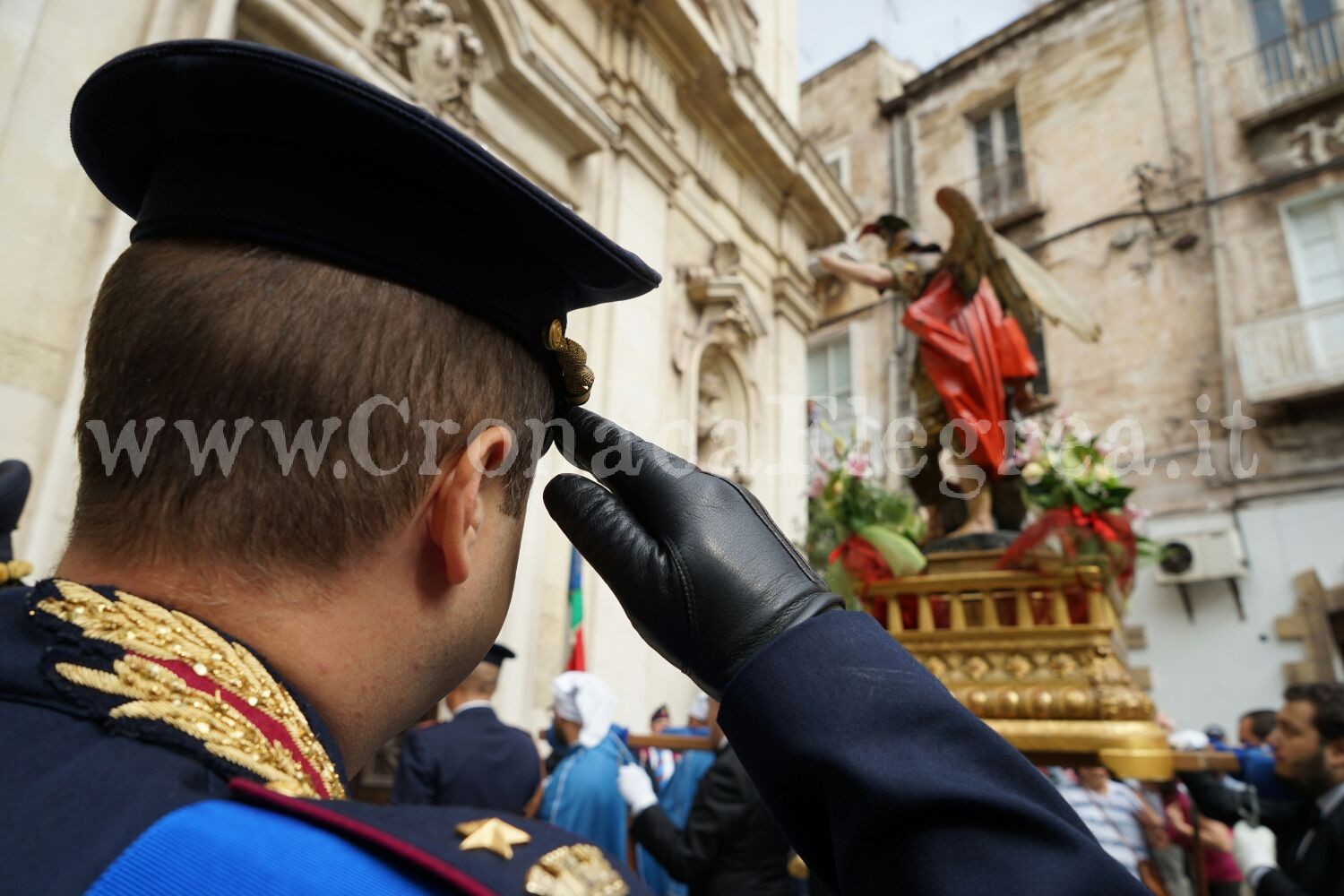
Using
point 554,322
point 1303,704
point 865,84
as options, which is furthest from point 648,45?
point 865,84

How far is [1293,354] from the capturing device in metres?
11.2

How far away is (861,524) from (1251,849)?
2.06 metres

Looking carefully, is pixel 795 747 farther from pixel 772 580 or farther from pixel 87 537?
pixel 87 537

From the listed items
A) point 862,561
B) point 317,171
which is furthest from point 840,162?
point 317,171

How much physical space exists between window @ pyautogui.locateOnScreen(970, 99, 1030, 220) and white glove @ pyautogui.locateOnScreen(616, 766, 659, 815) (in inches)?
534

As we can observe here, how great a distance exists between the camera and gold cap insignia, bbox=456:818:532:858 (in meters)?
0.77

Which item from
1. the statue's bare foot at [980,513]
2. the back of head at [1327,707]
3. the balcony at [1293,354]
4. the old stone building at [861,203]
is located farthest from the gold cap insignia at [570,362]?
the balcony at [1293,354]

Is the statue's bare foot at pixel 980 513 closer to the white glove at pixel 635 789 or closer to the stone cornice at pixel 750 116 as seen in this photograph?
the white glove at pixel 635 789

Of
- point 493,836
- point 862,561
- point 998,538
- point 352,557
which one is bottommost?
point 493,836

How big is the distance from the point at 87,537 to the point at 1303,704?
14.5 ft

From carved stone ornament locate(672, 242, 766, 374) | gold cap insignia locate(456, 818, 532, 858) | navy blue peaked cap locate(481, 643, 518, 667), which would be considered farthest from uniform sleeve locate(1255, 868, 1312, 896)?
carved stone ornament locate(672, 242, 766, 374)

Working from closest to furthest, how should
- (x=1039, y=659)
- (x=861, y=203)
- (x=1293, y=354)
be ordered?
(x=1039, y=659) → (x=1293, y=354) → (x=861, y=203)

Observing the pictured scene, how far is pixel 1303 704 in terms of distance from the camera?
362 centimetres

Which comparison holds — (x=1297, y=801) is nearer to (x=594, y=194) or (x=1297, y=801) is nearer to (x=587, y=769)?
(x=587, y=769)
